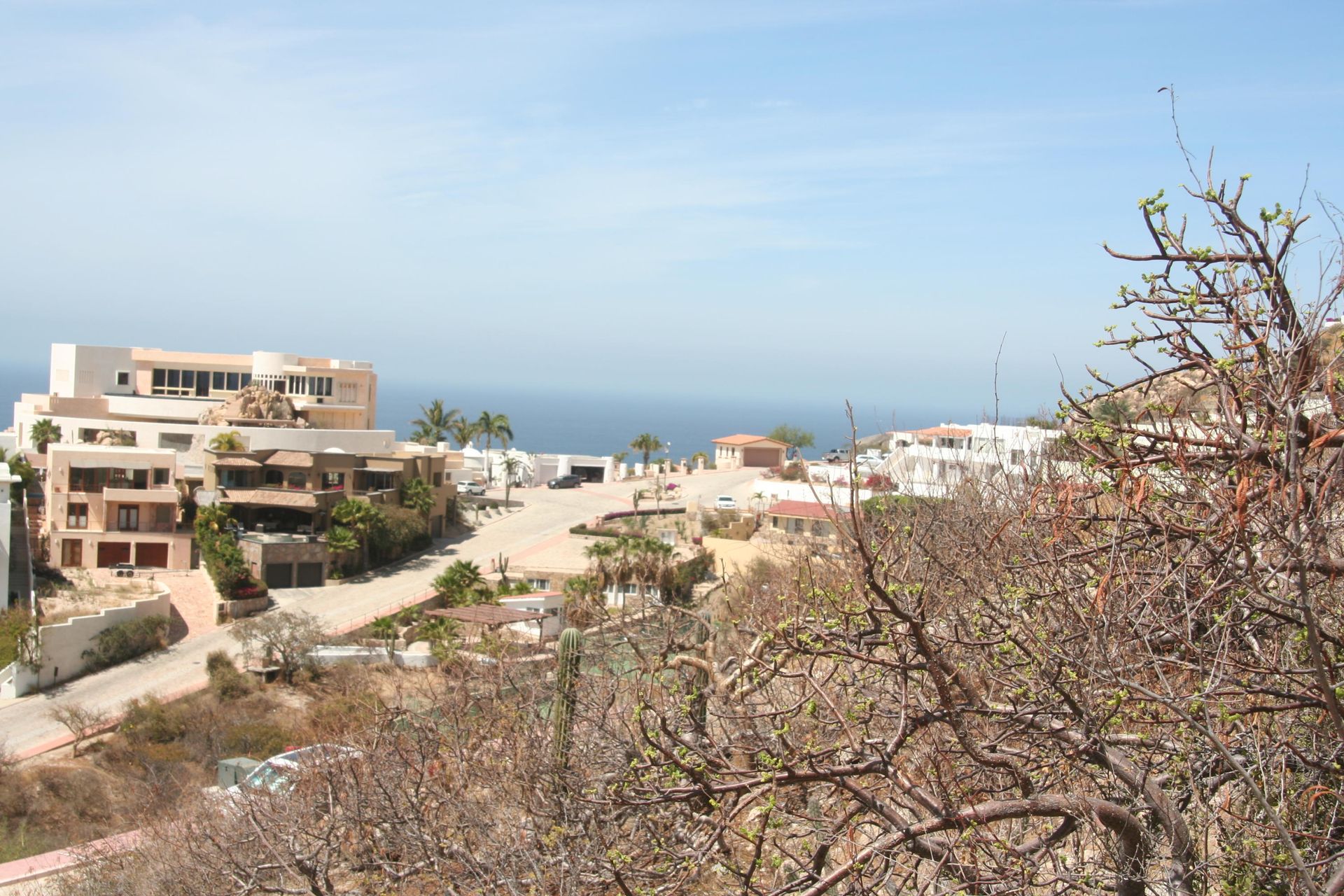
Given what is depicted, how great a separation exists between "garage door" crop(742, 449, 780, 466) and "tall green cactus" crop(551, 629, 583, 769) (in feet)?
215

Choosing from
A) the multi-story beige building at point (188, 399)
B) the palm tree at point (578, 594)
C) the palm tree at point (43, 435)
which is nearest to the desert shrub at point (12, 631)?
the palm tree at point (578, 594)

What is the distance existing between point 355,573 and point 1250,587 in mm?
42083

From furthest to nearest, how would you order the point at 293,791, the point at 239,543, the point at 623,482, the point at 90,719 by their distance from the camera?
the point at 623,482 < the point at 239,543 < the point at 90,719 < the point at 293,791

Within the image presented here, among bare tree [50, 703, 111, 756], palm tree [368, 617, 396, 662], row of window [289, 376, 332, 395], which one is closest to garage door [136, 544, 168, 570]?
palm tree [368, 617, 396, 662]

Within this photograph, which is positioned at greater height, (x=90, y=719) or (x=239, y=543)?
(x=239, y=543)

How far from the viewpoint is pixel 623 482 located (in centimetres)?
7188

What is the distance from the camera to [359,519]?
144 ft

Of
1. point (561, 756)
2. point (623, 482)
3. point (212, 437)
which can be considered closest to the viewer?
point (561, 756)

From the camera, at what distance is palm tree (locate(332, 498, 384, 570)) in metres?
43.9

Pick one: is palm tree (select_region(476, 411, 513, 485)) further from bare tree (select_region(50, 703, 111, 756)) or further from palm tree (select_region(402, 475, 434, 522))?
bare tree (select_region(50, 703, 111, 756))

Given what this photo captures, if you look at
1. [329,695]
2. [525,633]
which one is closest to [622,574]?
[525,633]

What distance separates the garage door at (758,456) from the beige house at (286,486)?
111ft

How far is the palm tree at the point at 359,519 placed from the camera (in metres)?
43.9

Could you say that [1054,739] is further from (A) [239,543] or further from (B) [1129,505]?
(A) [239,543]
